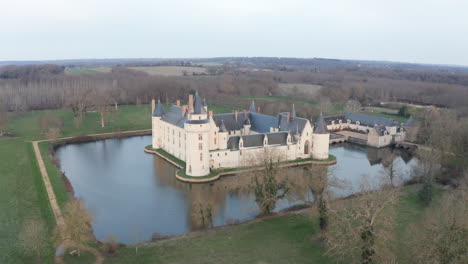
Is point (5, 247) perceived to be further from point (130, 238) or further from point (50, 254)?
point (130, 238)

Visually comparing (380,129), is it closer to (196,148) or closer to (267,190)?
(196,148)

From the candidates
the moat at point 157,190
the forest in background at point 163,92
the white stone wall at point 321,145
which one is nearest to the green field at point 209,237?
the moat at point 157,190

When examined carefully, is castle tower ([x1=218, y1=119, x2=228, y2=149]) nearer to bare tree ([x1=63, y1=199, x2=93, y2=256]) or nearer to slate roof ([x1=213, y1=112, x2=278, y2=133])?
slate roof ([x1=213, y1=112, x2=278, y2=133])

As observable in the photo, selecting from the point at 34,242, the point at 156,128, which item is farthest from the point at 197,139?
the point at 34,242

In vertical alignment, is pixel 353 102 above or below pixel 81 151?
above

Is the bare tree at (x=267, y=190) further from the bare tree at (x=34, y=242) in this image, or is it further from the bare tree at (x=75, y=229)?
the bare tree at (x=34, y=242)

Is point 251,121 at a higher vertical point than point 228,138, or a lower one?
higher

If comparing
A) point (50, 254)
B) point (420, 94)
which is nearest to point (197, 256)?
point (50, 254)
